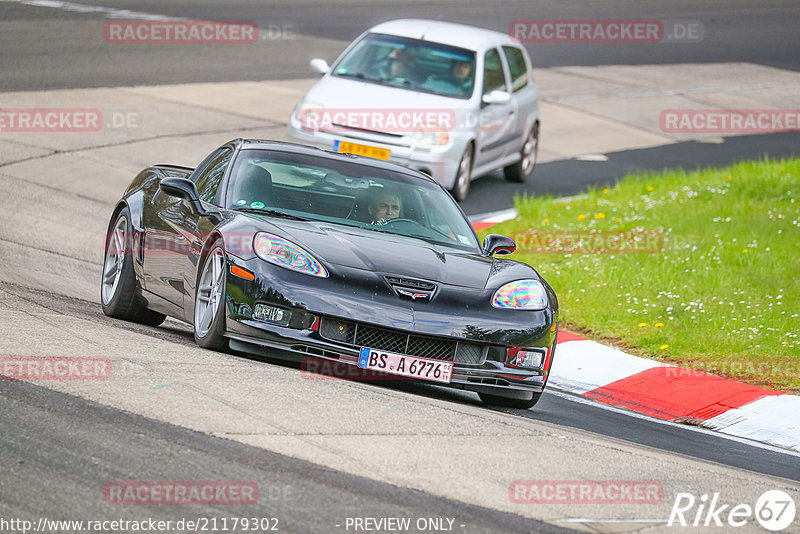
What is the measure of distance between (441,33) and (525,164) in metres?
2.40

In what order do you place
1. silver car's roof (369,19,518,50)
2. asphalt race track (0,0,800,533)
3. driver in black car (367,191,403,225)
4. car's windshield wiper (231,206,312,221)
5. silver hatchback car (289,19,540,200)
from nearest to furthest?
1. asphalt race track (0,0,800,533)
2. car's windshield wiper (231,206,312,221)
3. driver in black car (367,191,403,225)
4. silver hatchback car (289,19,540,200)
5. silver car's roof (369,19,518,50)

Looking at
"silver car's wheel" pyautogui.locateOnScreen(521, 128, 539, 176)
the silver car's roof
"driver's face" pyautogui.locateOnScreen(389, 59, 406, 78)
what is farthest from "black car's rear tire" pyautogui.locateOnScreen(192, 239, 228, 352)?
"silver car's wheel" pyautogui.locateOnScreen(521, 128, 539, 176)

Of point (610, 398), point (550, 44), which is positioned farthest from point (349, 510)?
point (550, 44)

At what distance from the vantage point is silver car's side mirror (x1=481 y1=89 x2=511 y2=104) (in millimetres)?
15297

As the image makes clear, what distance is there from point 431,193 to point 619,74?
18026mm

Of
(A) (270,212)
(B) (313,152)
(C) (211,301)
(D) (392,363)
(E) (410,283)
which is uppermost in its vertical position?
(B) (313,152)

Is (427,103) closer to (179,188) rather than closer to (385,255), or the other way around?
(179,188)

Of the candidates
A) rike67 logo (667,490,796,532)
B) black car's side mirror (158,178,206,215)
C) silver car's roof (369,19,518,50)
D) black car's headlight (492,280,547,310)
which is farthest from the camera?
silver car's roof (369,19,518,50)

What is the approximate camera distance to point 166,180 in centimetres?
801

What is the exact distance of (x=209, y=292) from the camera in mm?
7496

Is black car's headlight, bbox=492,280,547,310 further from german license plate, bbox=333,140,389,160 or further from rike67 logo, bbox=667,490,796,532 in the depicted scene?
german license plate, bbox=333,140,389,160

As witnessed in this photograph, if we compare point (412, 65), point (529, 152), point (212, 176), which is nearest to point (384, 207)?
point (212, 176)

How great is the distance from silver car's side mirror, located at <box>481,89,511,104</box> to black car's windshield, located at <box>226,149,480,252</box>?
665cm

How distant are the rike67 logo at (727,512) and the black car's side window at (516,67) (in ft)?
37.6
